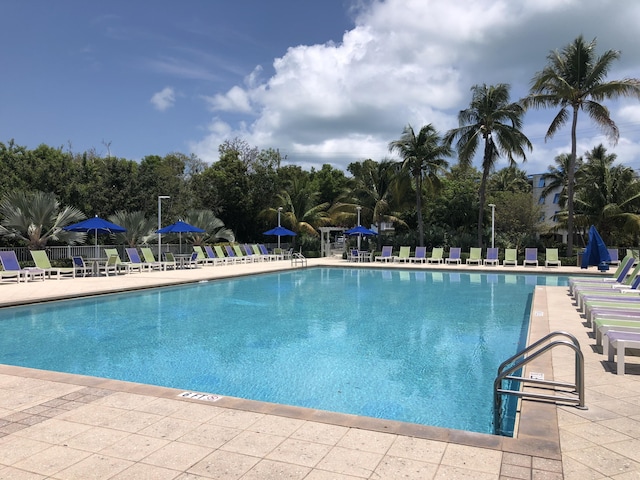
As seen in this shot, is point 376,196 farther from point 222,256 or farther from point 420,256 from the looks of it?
point 222,256

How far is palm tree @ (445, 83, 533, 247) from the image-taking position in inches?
1015

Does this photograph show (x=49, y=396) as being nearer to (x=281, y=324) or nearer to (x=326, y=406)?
(x=326, y=406)

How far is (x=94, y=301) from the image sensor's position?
41.4 ft

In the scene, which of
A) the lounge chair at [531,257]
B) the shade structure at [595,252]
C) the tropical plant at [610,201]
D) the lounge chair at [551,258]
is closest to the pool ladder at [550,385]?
the shade structure at [595,252]

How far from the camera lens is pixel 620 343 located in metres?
5.38

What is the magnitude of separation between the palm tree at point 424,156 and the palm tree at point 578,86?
5.82 meters

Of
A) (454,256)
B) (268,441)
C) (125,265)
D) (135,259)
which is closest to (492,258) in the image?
(454,256)

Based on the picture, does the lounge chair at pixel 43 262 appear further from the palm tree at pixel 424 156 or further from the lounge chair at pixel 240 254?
the palm tree at pixel 424 156

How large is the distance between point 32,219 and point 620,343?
776 inches

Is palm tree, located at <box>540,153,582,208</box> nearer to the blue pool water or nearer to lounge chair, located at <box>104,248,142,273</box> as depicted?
the blue pool water

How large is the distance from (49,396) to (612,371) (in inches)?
232

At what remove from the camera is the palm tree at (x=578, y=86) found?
903 inches

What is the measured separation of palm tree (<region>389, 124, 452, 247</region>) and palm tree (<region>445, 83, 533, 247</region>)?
150 centimetres

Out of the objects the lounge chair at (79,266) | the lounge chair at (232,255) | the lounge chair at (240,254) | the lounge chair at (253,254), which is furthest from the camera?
the lounge chair at (253,254)
